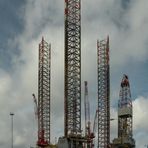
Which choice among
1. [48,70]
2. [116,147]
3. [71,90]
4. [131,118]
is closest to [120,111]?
[131,118]

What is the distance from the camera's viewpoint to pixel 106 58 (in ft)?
463

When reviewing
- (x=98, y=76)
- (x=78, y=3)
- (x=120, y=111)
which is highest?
(x=78, y=3)

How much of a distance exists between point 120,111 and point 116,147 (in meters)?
13.4

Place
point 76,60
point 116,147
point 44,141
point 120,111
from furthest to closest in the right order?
point 120,111 < point 116,147 < point 44,141 < point 76,60

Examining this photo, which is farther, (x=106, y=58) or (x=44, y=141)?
(x=106, y=58)

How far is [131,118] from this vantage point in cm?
14450

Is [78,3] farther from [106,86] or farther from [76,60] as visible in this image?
[106,86]

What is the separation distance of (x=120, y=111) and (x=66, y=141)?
1773 inches

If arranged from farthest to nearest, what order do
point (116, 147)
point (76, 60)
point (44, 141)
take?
point (116, 147) < point (44, 141) < point (76, 60)

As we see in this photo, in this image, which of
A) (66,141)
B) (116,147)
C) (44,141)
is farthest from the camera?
(116,147)

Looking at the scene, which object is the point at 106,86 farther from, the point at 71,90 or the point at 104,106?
the point at 71,90

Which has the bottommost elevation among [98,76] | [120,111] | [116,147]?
[116,147]

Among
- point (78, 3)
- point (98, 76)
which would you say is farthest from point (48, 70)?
point (78, 3)

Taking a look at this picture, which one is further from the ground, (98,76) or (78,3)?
(78,3)
